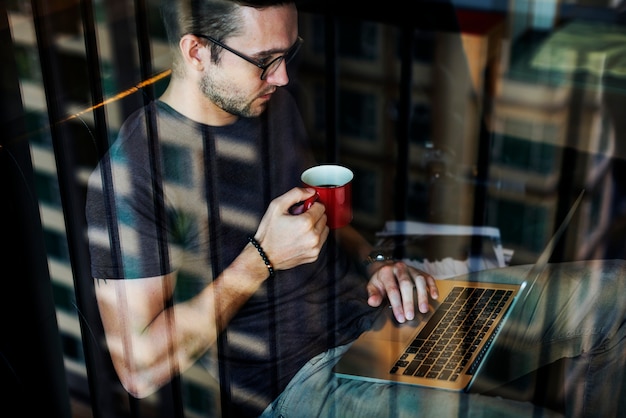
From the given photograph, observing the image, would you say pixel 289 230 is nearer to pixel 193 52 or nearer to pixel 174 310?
pixel 174 310

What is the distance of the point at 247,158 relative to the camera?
5.35 feet

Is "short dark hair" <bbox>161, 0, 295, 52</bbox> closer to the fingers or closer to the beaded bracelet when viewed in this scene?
the beaded bracelet

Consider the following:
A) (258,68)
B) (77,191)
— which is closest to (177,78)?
(258,68)

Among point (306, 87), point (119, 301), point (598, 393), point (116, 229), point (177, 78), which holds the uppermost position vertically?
point (177, 78)

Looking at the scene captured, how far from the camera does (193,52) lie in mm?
1521

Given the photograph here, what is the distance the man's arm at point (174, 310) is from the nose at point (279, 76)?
0.25 metres

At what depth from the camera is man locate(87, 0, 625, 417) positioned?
4.81ft

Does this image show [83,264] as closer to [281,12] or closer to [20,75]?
[20,75]

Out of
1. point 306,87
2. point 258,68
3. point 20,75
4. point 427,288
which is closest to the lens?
point 20,75

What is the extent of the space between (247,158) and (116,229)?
0.33 m

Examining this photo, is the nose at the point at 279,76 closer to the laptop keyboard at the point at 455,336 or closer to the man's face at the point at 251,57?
the man's face at the point at 251,57

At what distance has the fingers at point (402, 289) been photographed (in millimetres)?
1706

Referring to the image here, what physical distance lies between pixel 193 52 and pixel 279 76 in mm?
216

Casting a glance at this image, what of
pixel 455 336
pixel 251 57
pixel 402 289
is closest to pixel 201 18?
pixel 251 57
